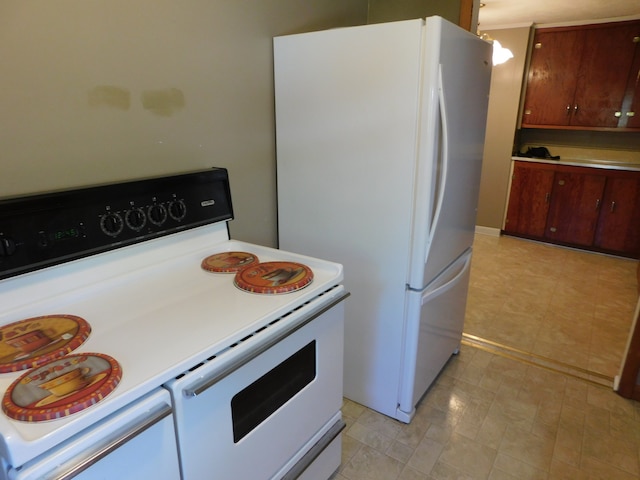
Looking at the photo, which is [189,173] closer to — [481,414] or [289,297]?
[289,297]

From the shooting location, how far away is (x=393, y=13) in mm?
2264

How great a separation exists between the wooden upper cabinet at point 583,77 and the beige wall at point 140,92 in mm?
3453

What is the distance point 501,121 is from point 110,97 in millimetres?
4225

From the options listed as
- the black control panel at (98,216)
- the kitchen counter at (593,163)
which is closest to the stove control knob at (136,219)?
the black control panel at (98,216)

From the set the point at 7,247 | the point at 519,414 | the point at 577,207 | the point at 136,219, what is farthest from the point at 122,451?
the point at 577,207

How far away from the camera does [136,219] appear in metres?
1.27

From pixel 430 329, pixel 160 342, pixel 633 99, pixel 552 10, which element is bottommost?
pixel 430 329

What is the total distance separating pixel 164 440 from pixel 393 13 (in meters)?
2.27

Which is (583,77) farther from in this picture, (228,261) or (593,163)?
(228,261)

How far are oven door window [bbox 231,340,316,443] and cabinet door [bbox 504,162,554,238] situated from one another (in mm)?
3988

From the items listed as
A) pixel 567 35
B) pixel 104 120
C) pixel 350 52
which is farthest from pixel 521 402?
pixel 567 35

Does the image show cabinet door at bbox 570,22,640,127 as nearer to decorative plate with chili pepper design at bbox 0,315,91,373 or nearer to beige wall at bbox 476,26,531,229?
beige wall at bbox 476,26,531,229

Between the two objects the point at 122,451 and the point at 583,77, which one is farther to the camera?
the point at 583,77

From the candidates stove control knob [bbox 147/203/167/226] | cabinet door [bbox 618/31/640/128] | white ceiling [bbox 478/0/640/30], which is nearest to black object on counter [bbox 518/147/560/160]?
cabinet door [bbox 618/31/640/128]
